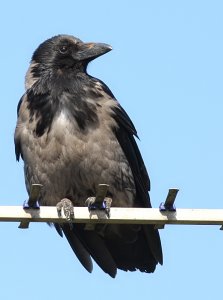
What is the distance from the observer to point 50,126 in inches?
420

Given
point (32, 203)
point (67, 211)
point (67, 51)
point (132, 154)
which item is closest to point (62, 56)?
point (67, 51)

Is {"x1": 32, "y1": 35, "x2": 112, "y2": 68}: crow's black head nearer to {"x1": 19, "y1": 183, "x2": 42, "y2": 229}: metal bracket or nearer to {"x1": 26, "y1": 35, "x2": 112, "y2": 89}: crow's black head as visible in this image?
{"x1": 26, "y1": 35, "x2": 112, "y2": 89}: crow's black head

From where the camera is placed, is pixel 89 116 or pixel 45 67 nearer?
pixel 89 116

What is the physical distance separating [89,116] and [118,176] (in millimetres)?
733

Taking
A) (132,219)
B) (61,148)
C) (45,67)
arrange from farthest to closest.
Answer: (45,67) → (61,148) → (132,219)

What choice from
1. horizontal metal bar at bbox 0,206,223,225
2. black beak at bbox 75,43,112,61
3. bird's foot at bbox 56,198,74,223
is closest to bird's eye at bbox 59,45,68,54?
black beak at bbox 75,43,112,61

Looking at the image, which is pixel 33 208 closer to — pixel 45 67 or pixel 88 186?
pixel 88 186

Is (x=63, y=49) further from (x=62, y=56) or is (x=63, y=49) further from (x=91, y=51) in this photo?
(x=91, y=51)

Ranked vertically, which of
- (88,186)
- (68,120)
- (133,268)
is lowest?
(133,268)

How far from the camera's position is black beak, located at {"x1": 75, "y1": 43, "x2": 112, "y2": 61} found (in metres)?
11.6

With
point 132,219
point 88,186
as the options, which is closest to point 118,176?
point 88,186

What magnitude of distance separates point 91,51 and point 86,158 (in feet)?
5.25

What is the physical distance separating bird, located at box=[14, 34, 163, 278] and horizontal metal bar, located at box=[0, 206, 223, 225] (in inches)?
94.3

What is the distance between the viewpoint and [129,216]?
7828 millimetres
